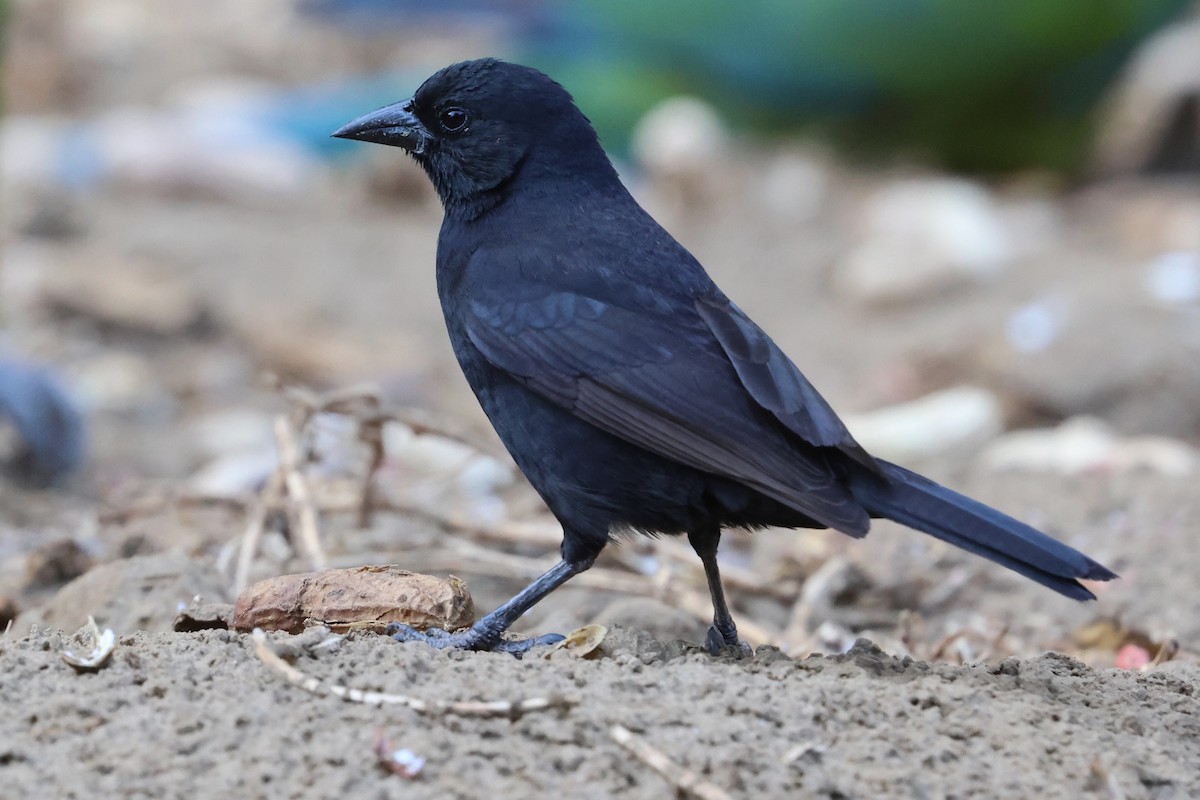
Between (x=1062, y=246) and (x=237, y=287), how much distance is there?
16.0 feet

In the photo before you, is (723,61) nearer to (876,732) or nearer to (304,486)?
(304,486)

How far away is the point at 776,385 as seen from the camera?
3.09 m

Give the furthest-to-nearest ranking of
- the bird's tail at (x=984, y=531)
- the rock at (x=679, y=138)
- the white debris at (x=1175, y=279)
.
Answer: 1. the rock at (x=679, y=138)
2. the white debris at (x=1175, y=279)
3. the bird's tail at (x=984, y=531)

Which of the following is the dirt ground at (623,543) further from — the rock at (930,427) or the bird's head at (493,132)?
the bird's head at (493,132)

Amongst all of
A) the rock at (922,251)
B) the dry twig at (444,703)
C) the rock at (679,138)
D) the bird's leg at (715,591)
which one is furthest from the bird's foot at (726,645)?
the rock at (679,138)

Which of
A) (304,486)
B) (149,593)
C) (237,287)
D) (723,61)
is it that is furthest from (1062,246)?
(149,593)

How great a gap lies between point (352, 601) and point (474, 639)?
0.90 ft

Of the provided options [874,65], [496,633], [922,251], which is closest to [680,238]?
[922,251]

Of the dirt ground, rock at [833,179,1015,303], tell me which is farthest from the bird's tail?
rock at [833,179,1015,303]

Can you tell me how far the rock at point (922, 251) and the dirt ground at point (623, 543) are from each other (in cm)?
4

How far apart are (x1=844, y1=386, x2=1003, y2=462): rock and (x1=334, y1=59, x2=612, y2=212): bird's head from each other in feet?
8.58

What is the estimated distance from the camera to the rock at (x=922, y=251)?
335 inches

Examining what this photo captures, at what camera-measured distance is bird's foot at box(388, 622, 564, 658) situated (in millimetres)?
2930

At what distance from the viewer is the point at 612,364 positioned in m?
3.17
